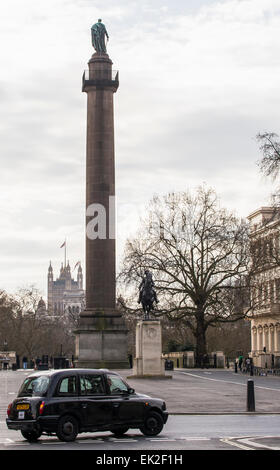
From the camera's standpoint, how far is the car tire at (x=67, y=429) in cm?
1897

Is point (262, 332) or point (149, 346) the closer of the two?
point (149, 346)

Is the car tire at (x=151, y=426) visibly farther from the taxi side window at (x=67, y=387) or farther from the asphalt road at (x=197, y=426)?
the taxi side window at (x=67, y=387)

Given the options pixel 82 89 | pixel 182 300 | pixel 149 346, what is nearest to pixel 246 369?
pixel 182 300

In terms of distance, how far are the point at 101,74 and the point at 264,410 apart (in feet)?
120

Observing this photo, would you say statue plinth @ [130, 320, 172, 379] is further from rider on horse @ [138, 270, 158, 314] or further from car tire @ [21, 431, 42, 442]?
car tire @ [21, 431, 42, 442]

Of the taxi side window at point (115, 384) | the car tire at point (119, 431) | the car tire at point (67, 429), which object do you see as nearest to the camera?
the car tire at point (67, 429)

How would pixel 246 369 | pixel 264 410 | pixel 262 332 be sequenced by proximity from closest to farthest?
pixel 264 410 < pixel 246 369 < pixel 262 332

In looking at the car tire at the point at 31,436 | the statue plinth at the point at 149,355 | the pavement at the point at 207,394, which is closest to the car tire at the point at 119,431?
the car tire at the point at 31,436

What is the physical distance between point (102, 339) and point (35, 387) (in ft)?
126

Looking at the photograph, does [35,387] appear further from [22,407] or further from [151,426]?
[151,426]

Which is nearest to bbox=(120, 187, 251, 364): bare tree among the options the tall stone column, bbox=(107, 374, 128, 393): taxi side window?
the tall stone column

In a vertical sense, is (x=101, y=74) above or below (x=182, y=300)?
above
